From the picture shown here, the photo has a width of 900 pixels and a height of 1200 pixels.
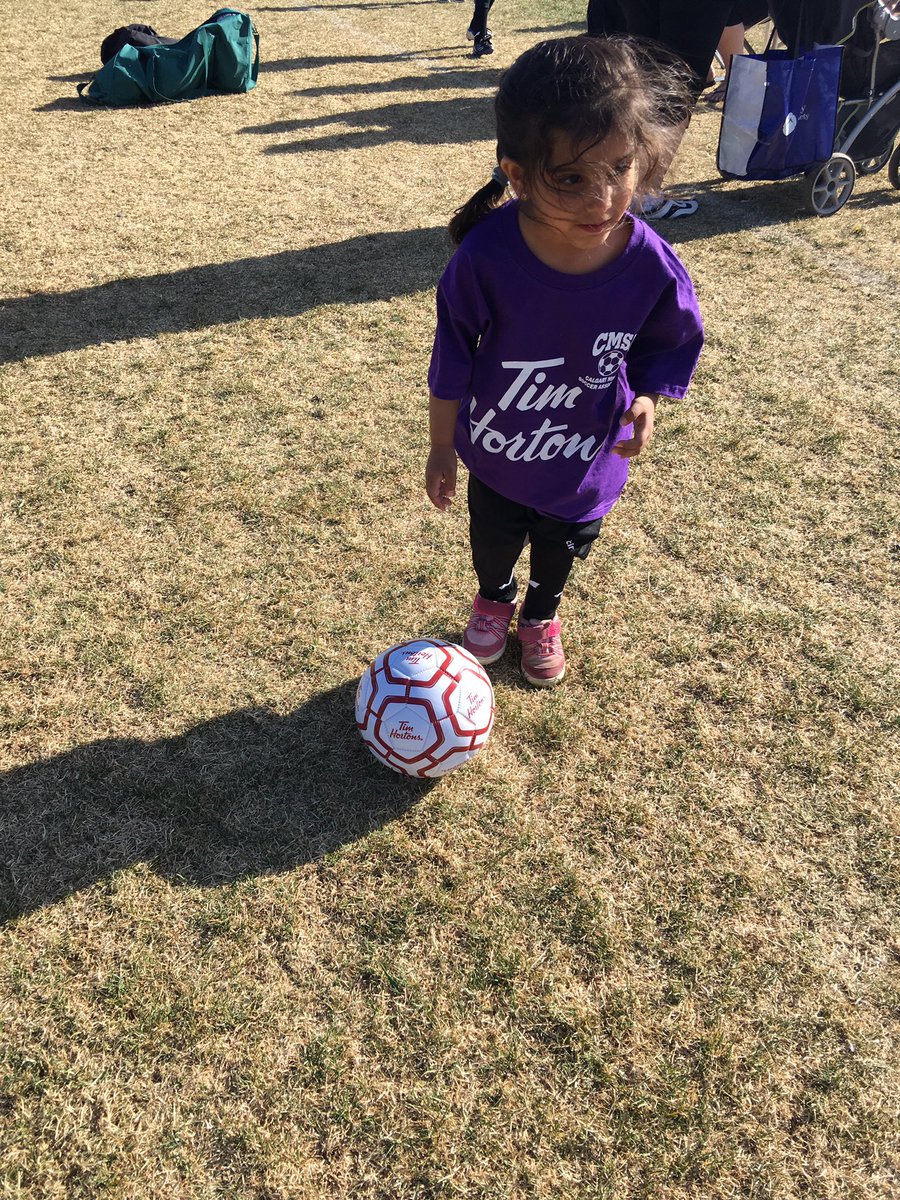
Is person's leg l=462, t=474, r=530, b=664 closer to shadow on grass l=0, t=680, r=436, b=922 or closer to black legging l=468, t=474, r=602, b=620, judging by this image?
black legging l=468, t=474, r=602, b=620

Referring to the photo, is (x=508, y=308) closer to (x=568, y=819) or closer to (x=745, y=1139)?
(x=568, y=819)

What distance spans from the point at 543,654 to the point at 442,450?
85 cm

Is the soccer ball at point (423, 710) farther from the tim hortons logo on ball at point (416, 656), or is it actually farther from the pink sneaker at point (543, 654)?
the pink sneaker at point (543, 654)

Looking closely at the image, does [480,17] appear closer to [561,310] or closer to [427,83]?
[427,83]

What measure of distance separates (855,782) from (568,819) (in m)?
0.85

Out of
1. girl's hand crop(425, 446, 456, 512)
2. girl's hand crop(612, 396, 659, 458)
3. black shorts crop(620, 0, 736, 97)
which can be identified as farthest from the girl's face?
black shorts crop(620, 0, 736, 97)

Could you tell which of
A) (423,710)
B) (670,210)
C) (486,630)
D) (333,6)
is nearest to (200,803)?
(423,710)

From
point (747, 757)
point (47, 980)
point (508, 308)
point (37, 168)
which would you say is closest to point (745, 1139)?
point (747, 757)

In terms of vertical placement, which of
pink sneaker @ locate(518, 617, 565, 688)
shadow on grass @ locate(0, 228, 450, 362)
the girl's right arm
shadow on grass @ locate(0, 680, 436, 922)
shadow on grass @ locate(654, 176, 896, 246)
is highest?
the girl's right arm

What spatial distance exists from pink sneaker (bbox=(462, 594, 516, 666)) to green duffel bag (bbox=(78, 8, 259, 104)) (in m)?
6.53

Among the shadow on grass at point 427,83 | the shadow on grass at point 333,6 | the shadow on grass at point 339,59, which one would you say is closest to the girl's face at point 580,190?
the shadow on grass at point 427,83

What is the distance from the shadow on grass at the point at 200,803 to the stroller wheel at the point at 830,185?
4883mm

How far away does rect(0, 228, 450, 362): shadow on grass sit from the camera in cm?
413

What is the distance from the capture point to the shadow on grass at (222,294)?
13.5ft
